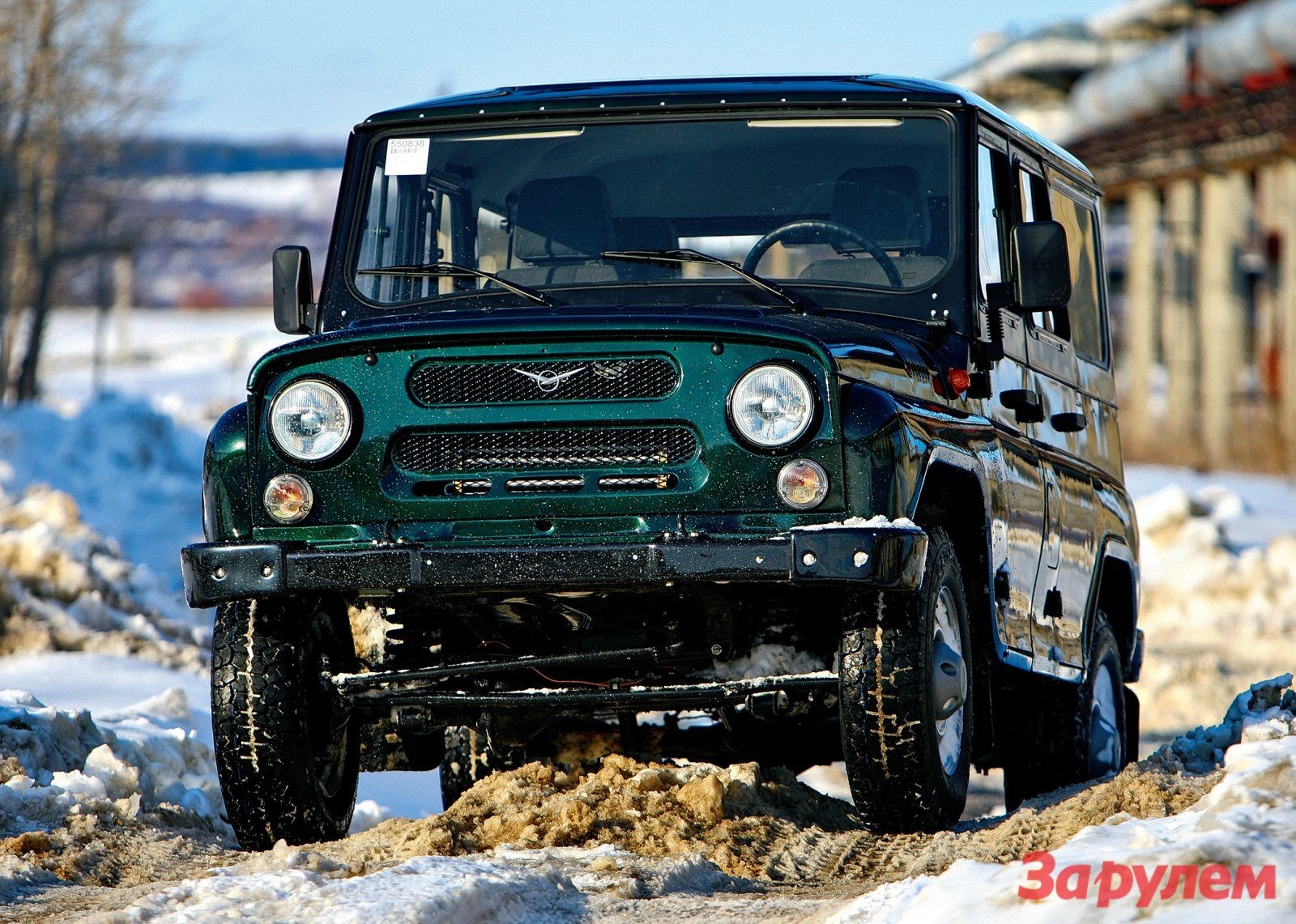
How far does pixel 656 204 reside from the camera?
6.46m

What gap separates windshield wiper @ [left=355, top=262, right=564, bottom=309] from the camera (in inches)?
236

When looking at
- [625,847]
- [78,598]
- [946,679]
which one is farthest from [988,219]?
[78,598]

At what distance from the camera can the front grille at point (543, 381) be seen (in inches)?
210

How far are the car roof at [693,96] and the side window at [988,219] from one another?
16 cm

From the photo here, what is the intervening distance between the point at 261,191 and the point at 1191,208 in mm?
76430

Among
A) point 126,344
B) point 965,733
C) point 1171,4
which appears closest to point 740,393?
point 965,733

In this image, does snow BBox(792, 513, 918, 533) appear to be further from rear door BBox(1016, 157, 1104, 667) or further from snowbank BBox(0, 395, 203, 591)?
snowbank BBox(0, 395, 203, 591)

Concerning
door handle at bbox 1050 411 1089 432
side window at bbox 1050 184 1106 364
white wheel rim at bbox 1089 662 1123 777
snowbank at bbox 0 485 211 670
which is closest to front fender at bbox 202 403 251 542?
door handle at bbox 1050 411 1089 432

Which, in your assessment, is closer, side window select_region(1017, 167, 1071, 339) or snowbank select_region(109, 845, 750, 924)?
snowbank select_region(109, 845, 750, 924)

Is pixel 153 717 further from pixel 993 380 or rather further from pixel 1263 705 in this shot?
pixel 1263 705

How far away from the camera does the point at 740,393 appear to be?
5.24m

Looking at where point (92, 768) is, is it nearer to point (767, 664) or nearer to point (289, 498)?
point (289, 498)

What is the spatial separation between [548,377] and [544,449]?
0.63 feet

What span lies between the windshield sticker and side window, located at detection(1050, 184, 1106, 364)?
2.33 meters
